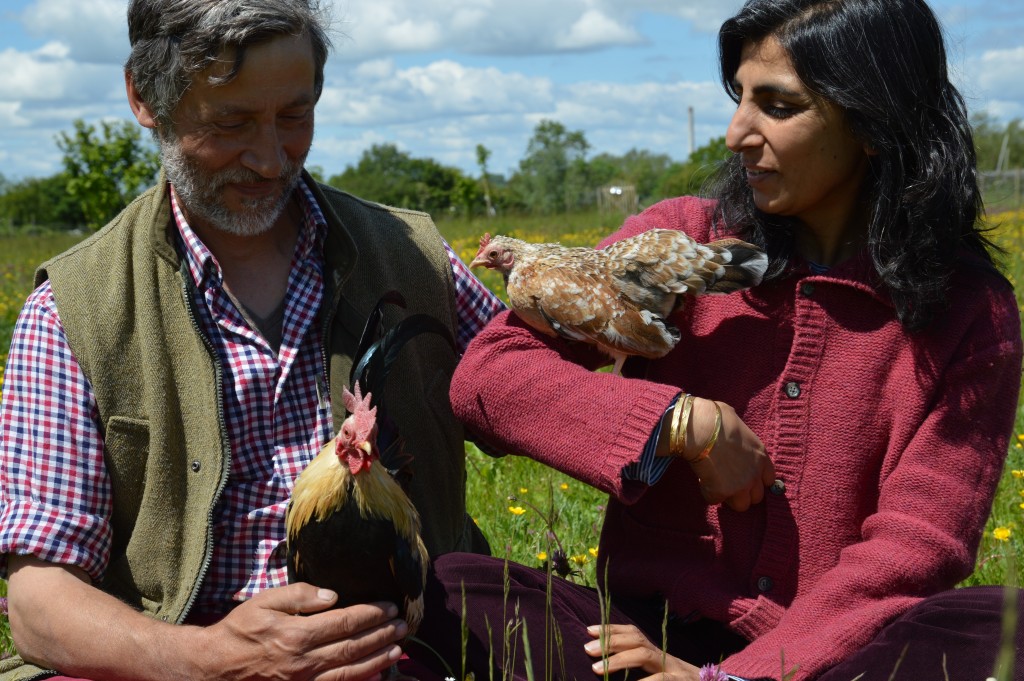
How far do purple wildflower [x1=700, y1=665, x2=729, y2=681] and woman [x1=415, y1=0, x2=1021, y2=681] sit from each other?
2.9 inches

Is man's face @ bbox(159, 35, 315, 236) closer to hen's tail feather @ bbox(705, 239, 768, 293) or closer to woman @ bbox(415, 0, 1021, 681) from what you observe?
woman @ bbox(415, 0, 1021, 681)

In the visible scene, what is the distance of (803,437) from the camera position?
2.45 m

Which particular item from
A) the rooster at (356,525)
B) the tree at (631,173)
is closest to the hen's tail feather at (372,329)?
the rooster at (356,525)

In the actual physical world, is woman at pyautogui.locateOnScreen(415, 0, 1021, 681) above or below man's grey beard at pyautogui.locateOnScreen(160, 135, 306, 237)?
below

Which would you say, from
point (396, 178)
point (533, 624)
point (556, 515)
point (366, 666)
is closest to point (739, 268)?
point (533, 624)

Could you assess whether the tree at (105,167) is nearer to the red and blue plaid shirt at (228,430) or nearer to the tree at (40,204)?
the red and blue plaid shirt at (228,430)

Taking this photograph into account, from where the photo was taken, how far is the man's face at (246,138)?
8.48ft

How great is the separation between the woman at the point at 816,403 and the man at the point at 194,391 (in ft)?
1.57

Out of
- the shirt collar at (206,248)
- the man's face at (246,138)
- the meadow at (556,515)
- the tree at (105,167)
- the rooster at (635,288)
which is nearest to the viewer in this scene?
the rooster at (635,288)

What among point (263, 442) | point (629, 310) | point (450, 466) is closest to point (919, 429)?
point (629, 310)

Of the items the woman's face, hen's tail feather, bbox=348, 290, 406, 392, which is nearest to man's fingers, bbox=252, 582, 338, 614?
hen's tail feather, bbox=348, 290, 406, 392

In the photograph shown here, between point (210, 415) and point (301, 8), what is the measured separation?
43.5 inches

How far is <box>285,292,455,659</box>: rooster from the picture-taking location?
233cm

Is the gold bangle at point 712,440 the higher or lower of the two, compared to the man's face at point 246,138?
lower
